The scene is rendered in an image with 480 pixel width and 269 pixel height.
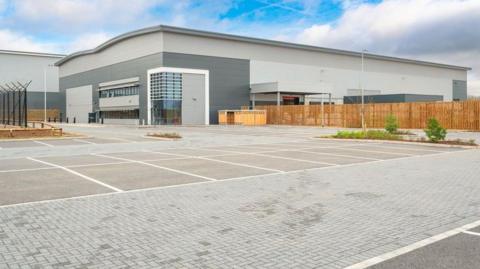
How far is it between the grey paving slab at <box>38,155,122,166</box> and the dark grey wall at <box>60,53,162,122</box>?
1683 inches

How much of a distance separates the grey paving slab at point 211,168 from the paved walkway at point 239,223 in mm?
1458

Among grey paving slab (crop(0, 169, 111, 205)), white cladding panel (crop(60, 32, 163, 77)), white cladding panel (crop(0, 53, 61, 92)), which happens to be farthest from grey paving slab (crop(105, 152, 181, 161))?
white cladding panel (crop(0, 53, 61, 92))

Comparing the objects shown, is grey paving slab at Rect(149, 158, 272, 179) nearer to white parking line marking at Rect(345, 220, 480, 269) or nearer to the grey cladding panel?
white parking line marking at Rect(345, 220, 480, 269)

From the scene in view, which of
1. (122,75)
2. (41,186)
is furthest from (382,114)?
(41,186)

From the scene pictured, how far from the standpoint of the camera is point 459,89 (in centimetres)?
10169

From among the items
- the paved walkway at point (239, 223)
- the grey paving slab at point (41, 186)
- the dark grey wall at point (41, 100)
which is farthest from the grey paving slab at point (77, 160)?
the dark grey wall at point (41, 100)

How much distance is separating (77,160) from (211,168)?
5165mm

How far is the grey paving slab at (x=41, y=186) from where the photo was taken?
29.3ft

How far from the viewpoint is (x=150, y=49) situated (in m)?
60.7

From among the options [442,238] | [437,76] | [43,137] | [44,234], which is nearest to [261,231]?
[442,238]

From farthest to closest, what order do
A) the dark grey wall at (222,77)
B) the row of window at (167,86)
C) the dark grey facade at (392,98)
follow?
the dark grey facade at (392,98)
the dark grey wall at (222,77)
the row of window at (167,86)

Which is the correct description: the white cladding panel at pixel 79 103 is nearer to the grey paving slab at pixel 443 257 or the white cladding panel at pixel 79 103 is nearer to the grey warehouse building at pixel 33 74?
the grey warehouse building at pixel 33 74

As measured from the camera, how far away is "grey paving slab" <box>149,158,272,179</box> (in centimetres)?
1223

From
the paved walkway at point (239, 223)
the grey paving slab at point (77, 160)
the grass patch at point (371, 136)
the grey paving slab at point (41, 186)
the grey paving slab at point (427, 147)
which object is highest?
the grass patch at point (371, 136)
